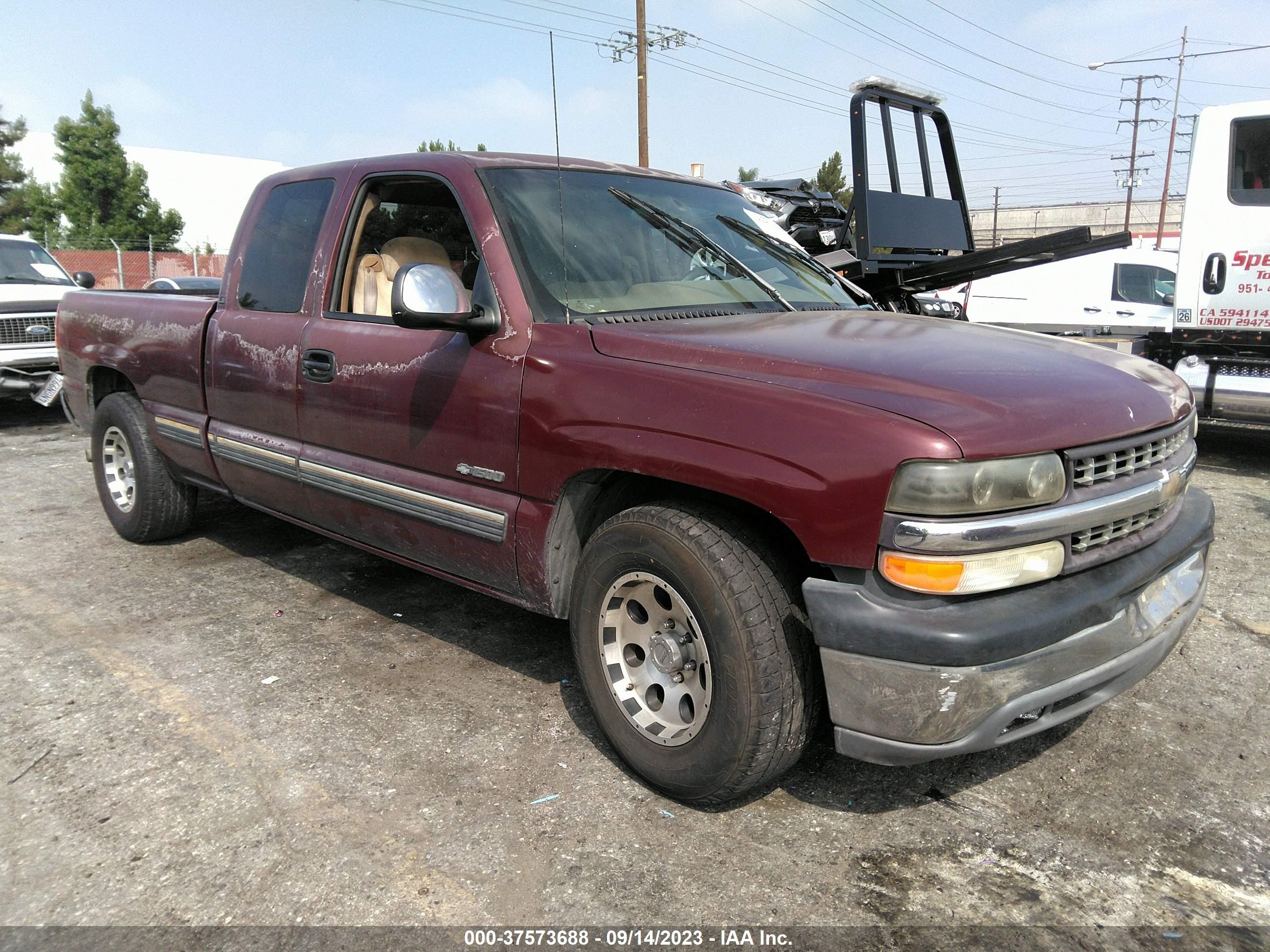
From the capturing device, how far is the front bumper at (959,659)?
2.12m

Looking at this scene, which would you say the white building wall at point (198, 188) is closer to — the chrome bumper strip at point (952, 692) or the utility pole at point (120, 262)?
the utility pole at point (120, 262)

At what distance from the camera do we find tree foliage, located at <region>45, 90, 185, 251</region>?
40500 millimetres

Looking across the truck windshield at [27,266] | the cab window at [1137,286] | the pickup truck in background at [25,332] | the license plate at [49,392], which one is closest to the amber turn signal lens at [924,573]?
the license plate at [49,392]

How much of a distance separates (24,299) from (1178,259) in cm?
1062

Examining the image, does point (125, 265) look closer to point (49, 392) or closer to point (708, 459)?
point (49, 392)

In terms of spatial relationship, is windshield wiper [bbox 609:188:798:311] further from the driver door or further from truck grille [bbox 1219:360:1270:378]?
truck grille [bbox 1219:360:1270:378]

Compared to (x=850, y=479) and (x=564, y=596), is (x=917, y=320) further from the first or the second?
(x=564, y=596)

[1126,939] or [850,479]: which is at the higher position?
[850,479]

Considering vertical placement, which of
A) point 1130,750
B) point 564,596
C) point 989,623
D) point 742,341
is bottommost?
point 1130,750

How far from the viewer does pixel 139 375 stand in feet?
15.6

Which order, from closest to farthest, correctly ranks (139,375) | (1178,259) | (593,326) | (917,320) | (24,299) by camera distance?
(593,326)
(917,320)
(139,375)
(1178,259)
(24,299)

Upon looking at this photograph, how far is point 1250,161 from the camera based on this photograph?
23.0ft

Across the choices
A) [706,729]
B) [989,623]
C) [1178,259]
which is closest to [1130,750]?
[989,623]

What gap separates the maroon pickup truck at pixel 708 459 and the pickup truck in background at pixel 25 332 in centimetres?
652
